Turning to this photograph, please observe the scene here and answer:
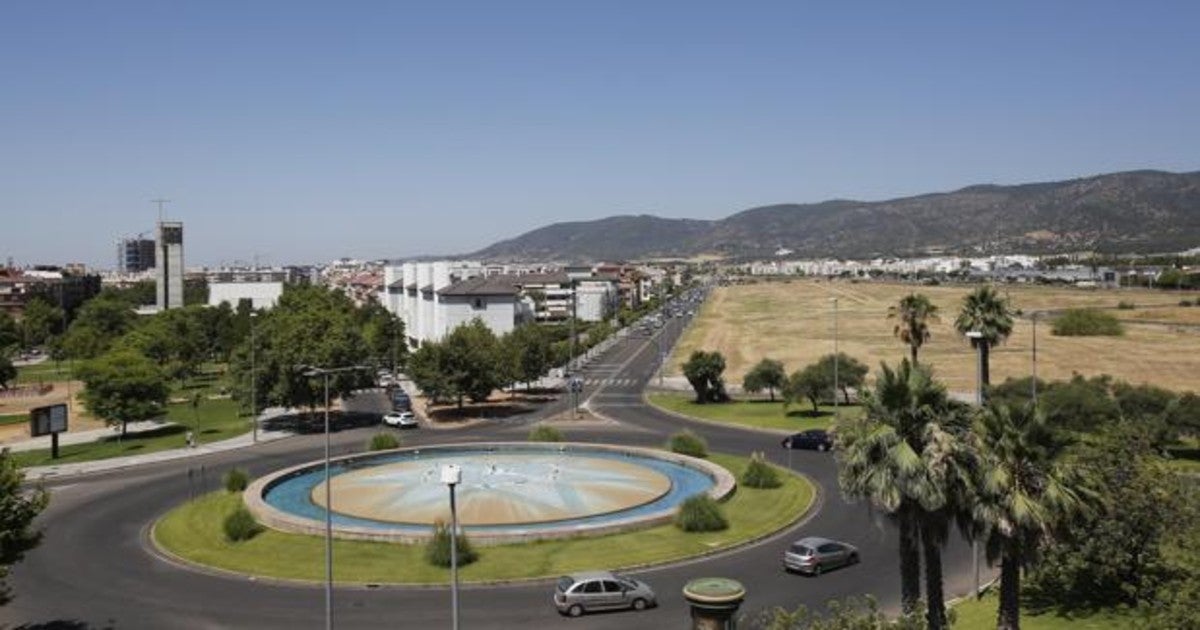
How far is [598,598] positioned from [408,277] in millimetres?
120961

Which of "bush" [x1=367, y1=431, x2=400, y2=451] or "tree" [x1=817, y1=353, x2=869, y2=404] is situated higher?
"tree" [x1=817, y1=353, x2=869, y2=404]

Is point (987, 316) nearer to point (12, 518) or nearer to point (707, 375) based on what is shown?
point (707, 375)

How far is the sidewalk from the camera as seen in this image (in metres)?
59.2

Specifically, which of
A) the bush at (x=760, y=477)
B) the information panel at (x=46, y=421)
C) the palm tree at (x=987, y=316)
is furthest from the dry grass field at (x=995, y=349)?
the information panel at (x=46, y=421)

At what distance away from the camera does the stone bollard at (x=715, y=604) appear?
18078mm

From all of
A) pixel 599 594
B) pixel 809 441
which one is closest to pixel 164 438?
pixel 809 441

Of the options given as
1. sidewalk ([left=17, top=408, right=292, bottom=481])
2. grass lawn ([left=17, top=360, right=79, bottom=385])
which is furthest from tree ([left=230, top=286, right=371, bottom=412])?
grass lawn ([left=17, top=360, right=79, bottom=385])

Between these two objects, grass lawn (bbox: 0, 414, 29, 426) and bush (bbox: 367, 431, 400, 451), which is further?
grass lawn (bbox: 0, 414, 29, 426)

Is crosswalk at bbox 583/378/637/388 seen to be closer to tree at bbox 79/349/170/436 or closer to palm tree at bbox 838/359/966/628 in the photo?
tree at bbox 79/349/170/436

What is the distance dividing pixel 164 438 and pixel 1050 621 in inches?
2549

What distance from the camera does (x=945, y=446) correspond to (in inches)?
859

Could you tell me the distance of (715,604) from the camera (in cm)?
1809

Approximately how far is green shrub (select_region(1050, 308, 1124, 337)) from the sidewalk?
394ft

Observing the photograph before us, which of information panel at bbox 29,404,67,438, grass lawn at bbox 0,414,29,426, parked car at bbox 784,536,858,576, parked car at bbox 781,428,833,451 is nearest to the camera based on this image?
parked car at bbox 784,536,858,576
